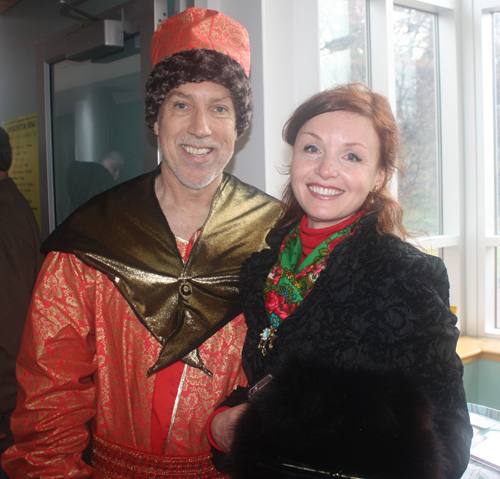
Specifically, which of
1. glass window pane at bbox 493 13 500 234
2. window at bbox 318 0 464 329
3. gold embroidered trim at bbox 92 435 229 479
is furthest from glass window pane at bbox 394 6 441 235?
gold embroidered trim at bbox 92 435 229 479

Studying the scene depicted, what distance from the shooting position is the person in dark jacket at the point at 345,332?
74 cm

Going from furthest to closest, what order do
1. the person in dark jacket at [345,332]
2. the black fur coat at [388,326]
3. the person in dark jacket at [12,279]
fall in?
the person in dark jacket at [12,279], the black fur coat at [388,326], the person in dark jacket at [345,332]

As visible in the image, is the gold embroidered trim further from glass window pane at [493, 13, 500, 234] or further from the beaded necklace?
glass window pane at [493, 13, 500, 234]

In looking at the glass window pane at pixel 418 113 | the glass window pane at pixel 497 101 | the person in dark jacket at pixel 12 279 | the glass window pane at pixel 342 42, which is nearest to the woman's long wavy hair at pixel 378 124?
the person in dark jacket at pixel 12 279

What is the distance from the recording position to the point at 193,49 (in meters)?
1.43

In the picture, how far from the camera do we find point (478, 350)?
3.10m

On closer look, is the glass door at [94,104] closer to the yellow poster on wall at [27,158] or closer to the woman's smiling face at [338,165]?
the yellow poster on wall at [27,158]

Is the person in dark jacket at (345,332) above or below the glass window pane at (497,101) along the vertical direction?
below

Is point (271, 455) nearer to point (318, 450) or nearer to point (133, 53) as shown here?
point (318, 450)

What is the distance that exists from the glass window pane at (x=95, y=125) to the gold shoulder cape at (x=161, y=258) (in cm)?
66

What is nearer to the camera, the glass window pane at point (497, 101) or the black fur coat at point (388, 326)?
the black fur coat at point (388, 326)

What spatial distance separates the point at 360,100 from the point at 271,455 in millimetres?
872

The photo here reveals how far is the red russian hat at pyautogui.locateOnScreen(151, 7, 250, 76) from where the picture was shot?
144cm

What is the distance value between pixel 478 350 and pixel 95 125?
2.75m
